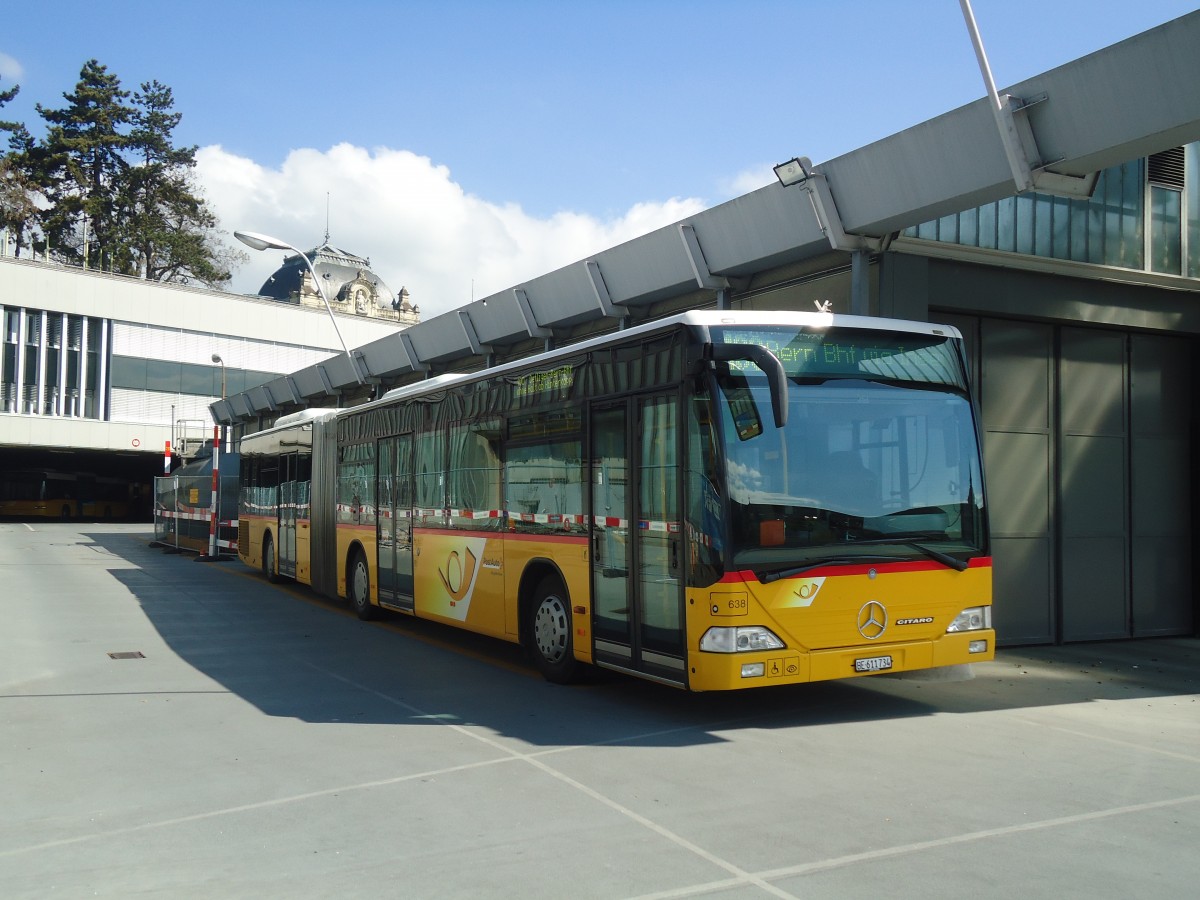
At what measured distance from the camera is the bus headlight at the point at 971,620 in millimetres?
8719

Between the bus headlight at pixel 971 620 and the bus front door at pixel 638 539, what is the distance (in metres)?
2.20

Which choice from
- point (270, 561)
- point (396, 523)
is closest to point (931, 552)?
point (396, 523)

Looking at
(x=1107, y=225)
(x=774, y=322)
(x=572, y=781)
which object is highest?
(x=1107, y=225)

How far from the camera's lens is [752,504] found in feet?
26.2

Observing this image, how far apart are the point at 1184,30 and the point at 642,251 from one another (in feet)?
25.3

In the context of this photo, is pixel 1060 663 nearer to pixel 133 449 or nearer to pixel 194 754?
pixel 194 754

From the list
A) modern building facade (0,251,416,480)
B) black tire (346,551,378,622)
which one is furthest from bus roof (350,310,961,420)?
modern building facade (0,251,416,480)

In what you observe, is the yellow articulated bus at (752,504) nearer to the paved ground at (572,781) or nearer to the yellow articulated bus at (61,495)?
the paved ground at (572,781)

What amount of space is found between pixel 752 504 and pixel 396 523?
7303 millimetres

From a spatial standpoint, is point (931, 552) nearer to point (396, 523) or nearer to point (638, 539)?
point (638, 539)

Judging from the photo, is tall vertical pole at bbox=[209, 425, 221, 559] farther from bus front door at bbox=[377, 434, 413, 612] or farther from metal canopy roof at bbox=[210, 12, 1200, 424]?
bus front door at bbox=[377, 434, 413, 612]

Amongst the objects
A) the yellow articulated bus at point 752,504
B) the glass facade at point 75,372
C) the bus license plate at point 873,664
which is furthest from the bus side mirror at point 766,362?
the glass facade at point 75,372

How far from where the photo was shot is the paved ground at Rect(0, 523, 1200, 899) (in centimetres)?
504

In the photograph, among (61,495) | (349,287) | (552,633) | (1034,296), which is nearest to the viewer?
(552,633)
